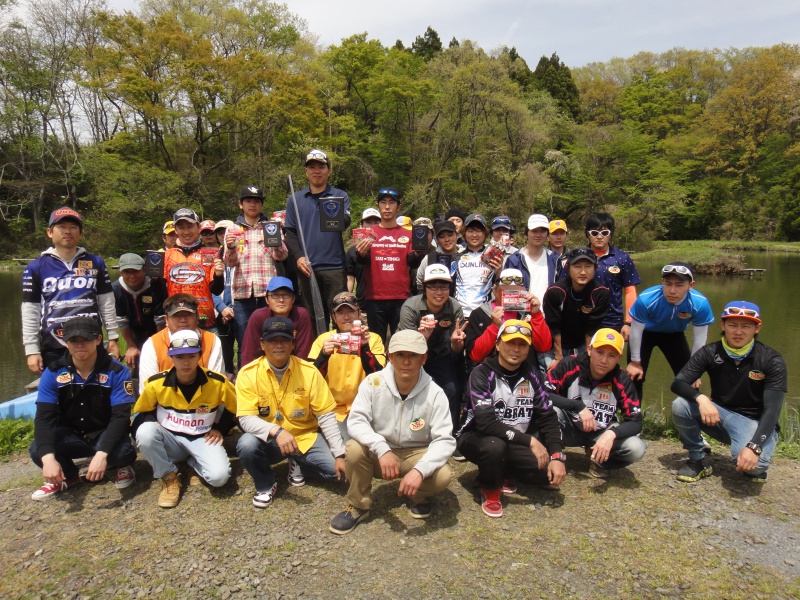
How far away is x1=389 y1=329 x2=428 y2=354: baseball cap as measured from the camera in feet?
11.2

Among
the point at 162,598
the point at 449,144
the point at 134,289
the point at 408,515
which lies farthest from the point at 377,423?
the point at 449,144

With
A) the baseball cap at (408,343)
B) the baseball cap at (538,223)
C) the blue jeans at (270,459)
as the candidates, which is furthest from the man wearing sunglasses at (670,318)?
the blue jeans at (270,459)

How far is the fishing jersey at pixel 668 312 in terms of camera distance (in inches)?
181

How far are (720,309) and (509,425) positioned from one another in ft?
51.3

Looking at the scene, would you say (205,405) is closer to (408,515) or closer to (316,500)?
(316,500)

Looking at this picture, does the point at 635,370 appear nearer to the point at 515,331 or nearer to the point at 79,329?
the point at 515,331

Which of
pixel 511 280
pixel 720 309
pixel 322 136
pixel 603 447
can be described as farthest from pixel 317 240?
pixel 322 136

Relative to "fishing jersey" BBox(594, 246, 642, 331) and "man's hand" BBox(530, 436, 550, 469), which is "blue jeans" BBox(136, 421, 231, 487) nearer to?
"man's hand" BBox(530, 436, 550, 469)

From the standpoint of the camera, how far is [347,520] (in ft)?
11.5

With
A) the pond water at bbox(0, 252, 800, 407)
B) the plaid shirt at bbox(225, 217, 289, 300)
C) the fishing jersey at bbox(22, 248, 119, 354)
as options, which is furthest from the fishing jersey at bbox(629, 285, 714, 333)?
the fishing jersey at bbox(22, 248, 119, 354)

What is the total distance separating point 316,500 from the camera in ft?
12.8

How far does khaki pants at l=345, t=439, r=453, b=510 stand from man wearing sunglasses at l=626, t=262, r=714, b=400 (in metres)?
2.23

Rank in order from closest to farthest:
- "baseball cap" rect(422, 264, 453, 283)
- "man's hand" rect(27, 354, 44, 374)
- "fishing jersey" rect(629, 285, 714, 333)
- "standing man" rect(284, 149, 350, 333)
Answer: "man's hand" rect(27, 354, 44, 374)
"baseball cap" rect(422, 264, 453, 283)
"fishing jersey" rect(629, 285, 714, 333)
"standing man" rect(284, 149, 350, 333)

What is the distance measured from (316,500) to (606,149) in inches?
1496
